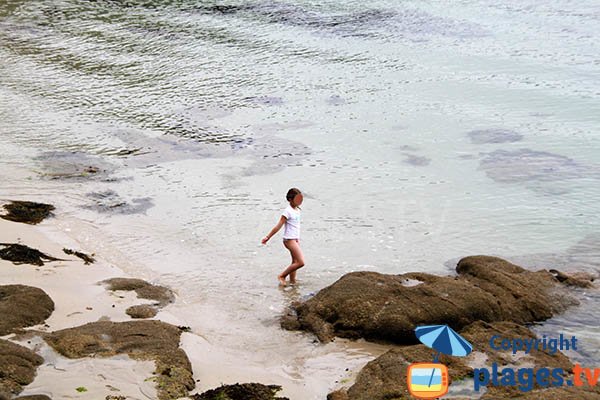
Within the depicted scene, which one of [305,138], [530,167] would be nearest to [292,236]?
[305,138]

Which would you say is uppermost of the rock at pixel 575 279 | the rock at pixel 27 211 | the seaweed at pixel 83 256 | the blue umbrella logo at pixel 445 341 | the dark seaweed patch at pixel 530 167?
the blue umbrella logo at pixel 445 341

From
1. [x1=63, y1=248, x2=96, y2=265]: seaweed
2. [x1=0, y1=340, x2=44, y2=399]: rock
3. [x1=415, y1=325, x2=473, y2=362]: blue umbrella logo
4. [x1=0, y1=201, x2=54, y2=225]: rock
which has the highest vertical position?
[x1=415, y1=325, x2=473, y2=362]: blue umbrella logo

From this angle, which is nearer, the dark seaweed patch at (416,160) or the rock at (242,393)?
the rock at (242,393)

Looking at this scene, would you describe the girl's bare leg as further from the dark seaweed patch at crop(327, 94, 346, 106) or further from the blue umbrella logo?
the dark seaweed patch at crop(327, 94, 346, 106)

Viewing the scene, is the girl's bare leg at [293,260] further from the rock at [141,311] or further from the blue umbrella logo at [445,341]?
the blue umbrella logo at [445,341]

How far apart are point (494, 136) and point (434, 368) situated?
1338cm

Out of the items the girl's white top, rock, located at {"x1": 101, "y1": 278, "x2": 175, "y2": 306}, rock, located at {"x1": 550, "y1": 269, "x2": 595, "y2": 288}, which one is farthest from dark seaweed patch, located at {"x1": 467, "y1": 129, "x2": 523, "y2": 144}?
rock, located at {"x1": 101, "y1": 278, "x2": 175, "y2": 306}

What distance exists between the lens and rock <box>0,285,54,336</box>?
10312mm

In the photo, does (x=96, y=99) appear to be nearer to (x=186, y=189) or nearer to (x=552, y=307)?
(x=186, y=189)

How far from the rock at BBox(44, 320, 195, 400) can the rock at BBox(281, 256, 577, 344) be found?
2071 mm

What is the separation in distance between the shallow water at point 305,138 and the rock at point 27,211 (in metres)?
0.50

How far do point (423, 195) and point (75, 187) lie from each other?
312 inches

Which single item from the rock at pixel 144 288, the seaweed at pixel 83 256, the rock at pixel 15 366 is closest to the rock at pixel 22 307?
the rock at pixel 15 366

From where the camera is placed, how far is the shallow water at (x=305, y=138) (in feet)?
48.3
